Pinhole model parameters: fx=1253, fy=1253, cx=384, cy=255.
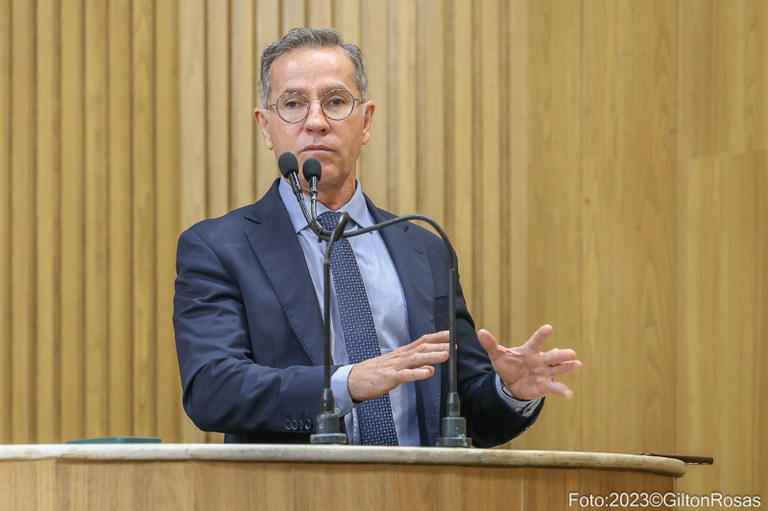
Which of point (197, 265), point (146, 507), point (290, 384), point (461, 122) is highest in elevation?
point (461, 122)

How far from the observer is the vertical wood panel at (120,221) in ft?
13.0

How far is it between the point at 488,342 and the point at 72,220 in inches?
76.0

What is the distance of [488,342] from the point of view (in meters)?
2.50

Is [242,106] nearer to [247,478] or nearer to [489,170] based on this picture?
[489,170]

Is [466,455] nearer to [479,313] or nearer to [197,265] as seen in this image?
[197,265]

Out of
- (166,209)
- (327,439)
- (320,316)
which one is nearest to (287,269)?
(320,316)

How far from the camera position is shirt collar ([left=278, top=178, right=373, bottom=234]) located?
3.04 meters

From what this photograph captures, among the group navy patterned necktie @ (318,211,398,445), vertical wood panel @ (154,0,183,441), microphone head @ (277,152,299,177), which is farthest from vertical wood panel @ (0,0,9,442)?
microphone head @ (277,152,299,177)

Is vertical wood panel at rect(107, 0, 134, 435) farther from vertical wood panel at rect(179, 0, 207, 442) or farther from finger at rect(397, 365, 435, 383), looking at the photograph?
finger at rect(397, 365, 435, 383)

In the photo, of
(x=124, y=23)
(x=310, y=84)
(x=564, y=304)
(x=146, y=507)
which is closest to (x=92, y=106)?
(x=124, y=23)

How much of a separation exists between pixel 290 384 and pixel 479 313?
1.72 m

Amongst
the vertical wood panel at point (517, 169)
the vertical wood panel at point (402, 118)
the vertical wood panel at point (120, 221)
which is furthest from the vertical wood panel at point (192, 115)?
the vertical wood panel at point (517, 169)

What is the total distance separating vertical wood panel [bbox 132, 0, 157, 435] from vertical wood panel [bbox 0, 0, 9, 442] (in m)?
0.39

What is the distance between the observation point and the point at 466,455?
79.4 inches
